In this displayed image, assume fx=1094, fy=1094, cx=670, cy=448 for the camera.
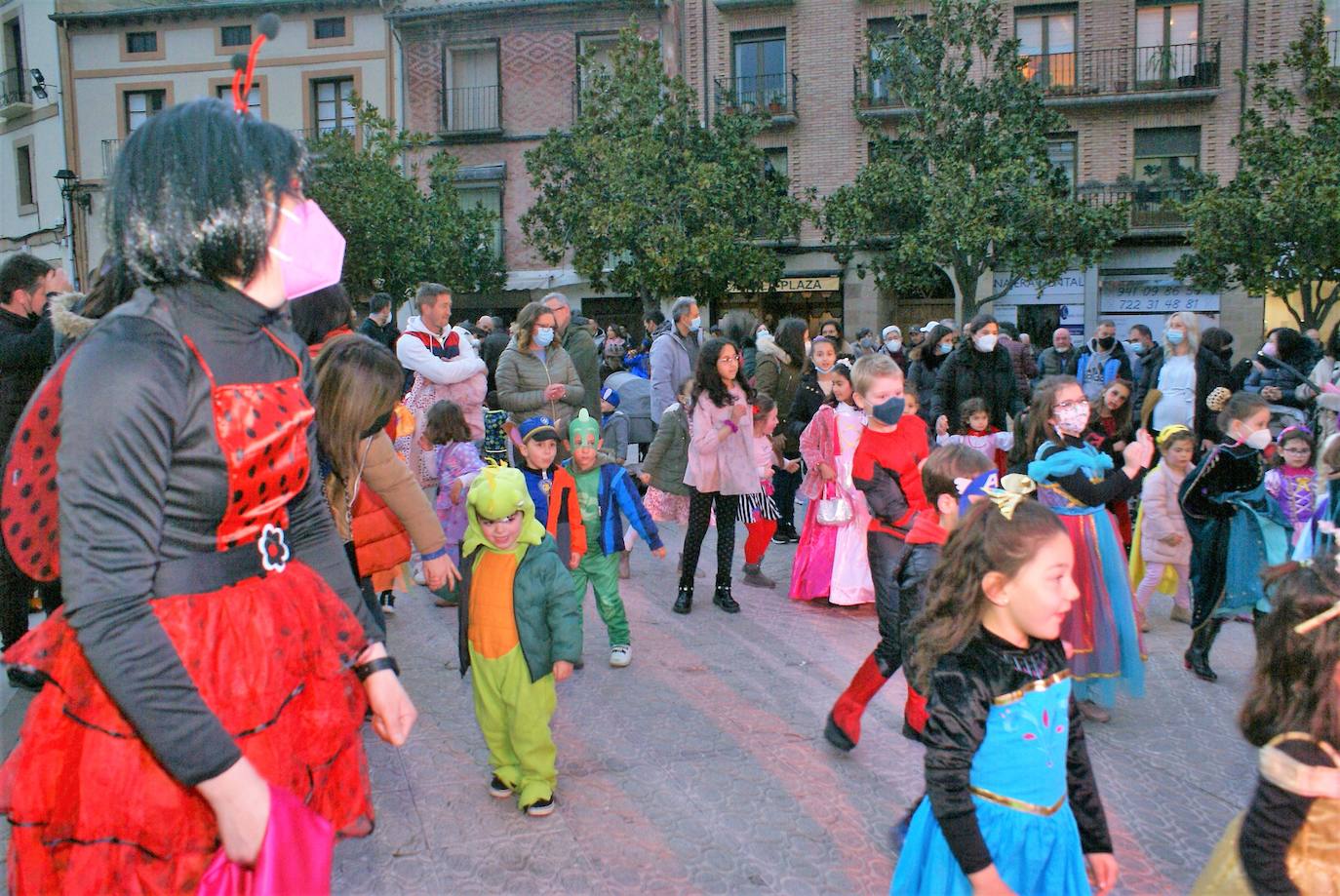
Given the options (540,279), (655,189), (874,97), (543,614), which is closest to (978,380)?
(543,614)

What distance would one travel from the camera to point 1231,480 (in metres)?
5.47

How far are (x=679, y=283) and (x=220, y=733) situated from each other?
21066 millimetres

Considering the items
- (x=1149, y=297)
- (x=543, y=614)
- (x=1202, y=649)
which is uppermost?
(x=1149, y=297)

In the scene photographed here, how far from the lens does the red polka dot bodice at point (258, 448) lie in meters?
1.75

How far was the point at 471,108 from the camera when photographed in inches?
1117

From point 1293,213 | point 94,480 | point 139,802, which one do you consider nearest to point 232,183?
point 94,480

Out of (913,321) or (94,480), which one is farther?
(913,321)

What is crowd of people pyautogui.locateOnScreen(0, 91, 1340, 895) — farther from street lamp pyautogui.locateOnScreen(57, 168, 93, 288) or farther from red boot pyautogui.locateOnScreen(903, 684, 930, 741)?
street lamp pyautogui.locateOnScreen(57, 168, 93, 288)

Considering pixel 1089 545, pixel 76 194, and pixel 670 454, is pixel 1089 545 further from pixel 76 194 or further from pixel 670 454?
pixel 76 194

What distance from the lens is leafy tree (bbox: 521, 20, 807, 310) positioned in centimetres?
2152

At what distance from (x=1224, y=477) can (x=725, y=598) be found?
2933 millimetres

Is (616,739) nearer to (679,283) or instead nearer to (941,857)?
(941,857)

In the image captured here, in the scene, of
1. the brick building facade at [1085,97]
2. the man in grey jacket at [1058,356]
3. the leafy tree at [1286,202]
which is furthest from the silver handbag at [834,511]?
the brick building facade at [1085,97]

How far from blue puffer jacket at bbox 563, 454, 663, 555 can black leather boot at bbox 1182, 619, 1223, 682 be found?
2794mm
